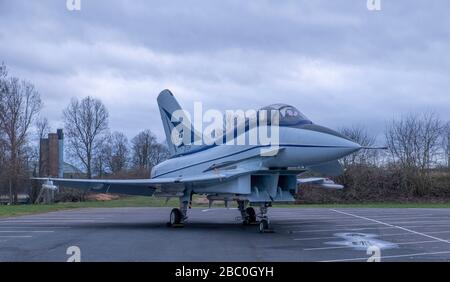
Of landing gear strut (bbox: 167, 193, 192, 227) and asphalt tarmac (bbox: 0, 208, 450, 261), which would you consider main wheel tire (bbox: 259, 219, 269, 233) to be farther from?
landing gear strut (bbox: 167, 193, 192, 227)

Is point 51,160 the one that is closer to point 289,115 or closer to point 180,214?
point 180,214

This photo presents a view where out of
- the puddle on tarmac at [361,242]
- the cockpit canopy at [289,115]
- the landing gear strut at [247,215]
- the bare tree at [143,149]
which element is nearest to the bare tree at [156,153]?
the bare tree at [143,149]

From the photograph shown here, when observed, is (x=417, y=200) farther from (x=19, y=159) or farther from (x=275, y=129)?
(x=19, y=159)

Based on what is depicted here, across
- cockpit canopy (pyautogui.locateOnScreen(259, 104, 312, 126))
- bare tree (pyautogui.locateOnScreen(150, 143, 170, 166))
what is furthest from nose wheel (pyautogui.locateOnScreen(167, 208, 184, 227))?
bare tree (pyautogui.locateOnScreen(150, 143, 170, 166))

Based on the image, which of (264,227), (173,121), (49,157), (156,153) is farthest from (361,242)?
(156,153)

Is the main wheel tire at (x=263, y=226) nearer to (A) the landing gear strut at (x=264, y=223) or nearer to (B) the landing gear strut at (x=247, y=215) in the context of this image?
(A) the landing gear strut at (x=264, y=223)

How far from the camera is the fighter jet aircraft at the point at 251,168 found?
45.3ft

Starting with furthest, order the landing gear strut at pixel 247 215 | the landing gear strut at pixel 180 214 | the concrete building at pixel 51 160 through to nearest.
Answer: the concrete building at pixel 51 160
the landing gear strut at pixel 247 215
the landing gear strut at pixel 180 214

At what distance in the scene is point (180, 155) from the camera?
20.5m

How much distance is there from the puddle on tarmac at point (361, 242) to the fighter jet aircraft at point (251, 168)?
6.52 feet

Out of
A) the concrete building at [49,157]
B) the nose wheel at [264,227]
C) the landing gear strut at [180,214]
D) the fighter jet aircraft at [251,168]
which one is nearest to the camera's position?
the fighter jet aircraft at [251,168]

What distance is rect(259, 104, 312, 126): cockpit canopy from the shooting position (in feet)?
47.2
